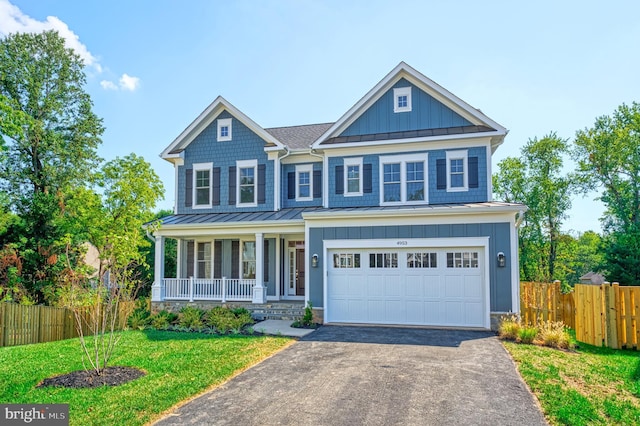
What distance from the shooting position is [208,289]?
1520cm

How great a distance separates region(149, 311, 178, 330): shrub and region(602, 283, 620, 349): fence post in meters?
11.9

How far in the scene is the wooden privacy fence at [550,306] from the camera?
39.8 feet

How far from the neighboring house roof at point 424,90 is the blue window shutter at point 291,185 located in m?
1.79

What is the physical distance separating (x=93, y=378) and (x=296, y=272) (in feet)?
30.9

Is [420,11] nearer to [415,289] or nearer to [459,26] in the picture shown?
[459,26]

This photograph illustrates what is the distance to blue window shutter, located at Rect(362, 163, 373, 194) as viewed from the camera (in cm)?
1477

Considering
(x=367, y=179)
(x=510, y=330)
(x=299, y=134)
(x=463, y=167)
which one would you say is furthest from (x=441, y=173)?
(x=299, y=134)

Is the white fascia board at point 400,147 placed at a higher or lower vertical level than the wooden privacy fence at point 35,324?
higher

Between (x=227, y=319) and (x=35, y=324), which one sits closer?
(x=35, y=324)

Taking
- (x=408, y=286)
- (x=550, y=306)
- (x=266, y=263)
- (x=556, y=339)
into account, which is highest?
(x=266, y=263)

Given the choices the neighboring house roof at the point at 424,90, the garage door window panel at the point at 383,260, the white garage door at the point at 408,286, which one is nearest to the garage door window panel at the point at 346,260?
the white garage door at the point at 408,286

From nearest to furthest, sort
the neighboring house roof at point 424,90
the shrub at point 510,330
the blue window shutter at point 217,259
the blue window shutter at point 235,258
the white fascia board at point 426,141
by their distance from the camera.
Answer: the shrub at point 510,330 < the white fascia board at point 426,141 < the neighboring house roof at point 424,90 < the blue window shutter at point 235,258 < the blue window shutter at point 217,259

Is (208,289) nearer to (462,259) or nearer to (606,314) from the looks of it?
(462,259)

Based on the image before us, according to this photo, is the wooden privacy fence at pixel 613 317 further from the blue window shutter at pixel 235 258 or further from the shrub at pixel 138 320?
the shrub at pixel 138 320
